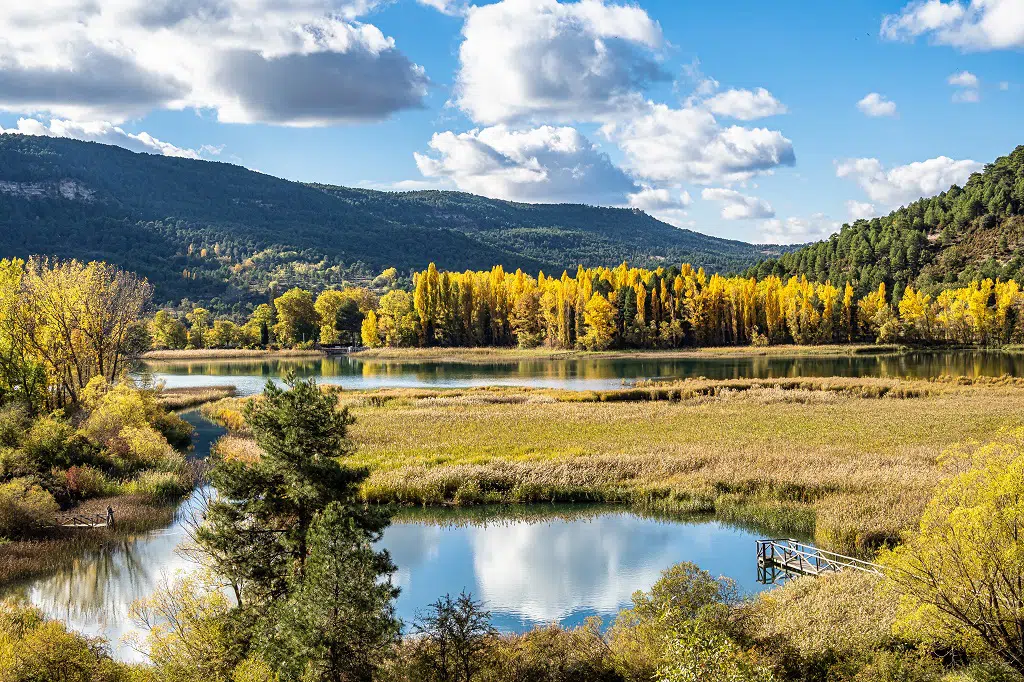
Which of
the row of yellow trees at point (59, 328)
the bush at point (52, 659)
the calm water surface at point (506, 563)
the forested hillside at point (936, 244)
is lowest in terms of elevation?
the calm water surface at point (506, 563)

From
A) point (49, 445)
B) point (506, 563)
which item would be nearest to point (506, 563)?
point (506, 563)

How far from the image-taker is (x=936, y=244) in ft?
495

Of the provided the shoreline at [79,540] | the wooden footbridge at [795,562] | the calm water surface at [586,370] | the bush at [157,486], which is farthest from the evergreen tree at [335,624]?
Result: the calm water surface at [586,370]

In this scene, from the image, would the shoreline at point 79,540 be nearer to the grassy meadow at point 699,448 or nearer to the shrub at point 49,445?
the shrub at point 49,445

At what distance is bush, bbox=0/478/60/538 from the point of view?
23.3 metres

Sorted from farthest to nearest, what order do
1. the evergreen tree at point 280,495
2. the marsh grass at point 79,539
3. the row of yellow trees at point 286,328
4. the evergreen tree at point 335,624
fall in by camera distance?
the row of yellow trees at point 286,328, the marsh grass at point 79,539, the evergreen tree at point 280,495, the evergreen tree at point 335,624

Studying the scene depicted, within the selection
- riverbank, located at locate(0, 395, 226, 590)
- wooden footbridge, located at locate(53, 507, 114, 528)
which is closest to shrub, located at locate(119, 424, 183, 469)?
riverbank, located at locate(0, 395, 226, 590)

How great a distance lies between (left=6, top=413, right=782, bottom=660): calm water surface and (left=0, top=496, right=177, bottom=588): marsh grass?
1.65 feet

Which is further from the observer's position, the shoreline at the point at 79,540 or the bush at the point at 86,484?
the bush at the point at 86,484

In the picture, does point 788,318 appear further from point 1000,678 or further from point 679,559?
point 1000,678

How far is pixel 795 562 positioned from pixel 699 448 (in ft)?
40.7

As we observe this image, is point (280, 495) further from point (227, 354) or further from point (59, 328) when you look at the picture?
point (227, 354)

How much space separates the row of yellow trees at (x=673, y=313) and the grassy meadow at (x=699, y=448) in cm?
6104

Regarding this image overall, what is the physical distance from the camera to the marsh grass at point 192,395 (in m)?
57.3
